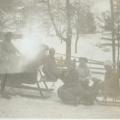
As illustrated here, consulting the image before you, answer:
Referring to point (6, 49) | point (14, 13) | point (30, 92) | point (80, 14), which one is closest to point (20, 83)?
point (30, 92)

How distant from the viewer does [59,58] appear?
2.67 m

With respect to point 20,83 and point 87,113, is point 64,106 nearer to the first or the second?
point 87,113

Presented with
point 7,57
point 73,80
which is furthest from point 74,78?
point 7,57

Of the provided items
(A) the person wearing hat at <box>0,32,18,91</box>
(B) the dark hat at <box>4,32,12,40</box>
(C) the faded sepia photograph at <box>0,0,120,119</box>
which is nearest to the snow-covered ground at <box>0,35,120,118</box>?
(C) the faded sepia photograph at <box>0,0,120,119</box>

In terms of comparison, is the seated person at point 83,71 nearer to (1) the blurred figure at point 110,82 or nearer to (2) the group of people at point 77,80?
(2) the group of people at point 77,80

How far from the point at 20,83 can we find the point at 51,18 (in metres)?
0.56

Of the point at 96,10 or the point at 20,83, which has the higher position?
the point at 96,10

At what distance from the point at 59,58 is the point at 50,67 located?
0.10 m

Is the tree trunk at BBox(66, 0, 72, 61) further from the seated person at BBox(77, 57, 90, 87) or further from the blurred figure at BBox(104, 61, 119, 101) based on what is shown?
the blurred figure at BBox(104, 61, 119, 101)

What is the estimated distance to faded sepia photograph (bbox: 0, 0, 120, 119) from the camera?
260 cm

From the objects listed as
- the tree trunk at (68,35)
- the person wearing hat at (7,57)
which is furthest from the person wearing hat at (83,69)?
the person wearing hat at (7,57)

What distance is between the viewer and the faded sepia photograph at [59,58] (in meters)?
2.60

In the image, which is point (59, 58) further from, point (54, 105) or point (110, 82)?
point (110, 82)

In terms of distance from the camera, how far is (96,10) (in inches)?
109
